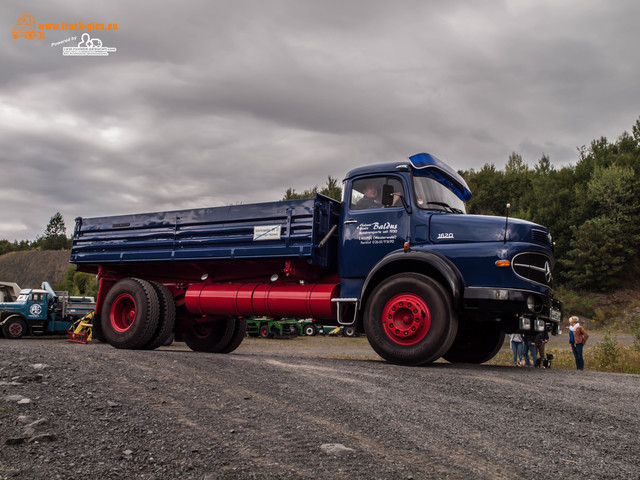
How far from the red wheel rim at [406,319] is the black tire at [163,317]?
4277 mm

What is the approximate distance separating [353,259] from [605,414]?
13.7 ft

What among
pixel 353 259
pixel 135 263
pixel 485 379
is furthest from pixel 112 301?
pixel 485 379

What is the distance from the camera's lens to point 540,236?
23.7 feet

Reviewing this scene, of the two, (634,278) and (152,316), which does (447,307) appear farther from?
(634,278)

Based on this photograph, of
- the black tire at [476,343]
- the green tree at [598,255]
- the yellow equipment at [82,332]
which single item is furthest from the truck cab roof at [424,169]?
the green tree at [598,255]

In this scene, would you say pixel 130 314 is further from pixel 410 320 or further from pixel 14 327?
pixel 14 327

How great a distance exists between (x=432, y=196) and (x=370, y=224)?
3.50ft

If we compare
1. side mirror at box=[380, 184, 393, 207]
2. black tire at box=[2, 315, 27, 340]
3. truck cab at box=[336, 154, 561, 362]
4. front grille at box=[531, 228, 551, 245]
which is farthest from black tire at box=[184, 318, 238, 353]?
black tire at box=[2, 315, 27, 340]

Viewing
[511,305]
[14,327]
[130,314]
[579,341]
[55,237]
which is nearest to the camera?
[511,305]

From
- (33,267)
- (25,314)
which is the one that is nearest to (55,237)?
(33,267)

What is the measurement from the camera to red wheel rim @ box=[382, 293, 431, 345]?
705 centimetres

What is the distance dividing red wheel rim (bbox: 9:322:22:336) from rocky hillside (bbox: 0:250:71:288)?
307ft

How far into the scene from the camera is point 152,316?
29.9 ft

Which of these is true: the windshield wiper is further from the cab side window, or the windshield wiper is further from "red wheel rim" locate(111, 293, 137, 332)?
"red wheel rim" locate(111, 293, 137, 332)
